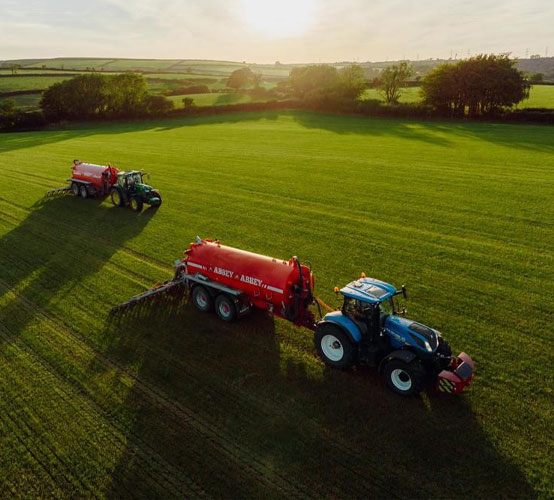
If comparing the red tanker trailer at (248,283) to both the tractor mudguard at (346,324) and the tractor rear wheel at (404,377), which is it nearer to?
the tractor mudguard at (346,324)

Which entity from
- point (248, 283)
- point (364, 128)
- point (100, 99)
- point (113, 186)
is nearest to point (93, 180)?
point (113, 186)

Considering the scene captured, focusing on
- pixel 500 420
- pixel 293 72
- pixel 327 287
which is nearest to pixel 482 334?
pixel 500 420

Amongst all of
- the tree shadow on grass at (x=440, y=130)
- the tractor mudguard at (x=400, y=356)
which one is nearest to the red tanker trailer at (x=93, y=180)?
the tractor mudguard at (x=400, y=356)

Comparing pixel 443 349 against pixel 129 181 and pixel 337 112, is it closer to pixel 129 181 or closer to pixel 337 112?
pixel 129 181

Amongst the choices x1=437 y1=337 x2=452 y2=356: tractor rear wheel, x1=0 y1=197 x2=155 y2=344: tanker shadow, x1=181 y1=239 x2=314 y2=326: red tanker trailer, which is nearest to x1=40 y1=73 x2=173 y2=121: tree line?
x1=0 y1=197 x2=155 y2=344: tanker shadow

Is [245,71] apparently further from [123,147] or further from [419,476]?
[419,476]

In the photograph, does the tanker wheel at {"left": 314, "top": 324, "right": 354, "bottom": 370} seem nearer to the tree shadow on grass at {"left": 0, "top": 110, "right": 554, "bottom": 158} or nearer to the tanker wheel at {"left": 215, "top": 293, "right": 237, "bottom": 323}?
the tanker wheel at {"left": 215, "top": 293, "right": 237, "bottom": 323}
